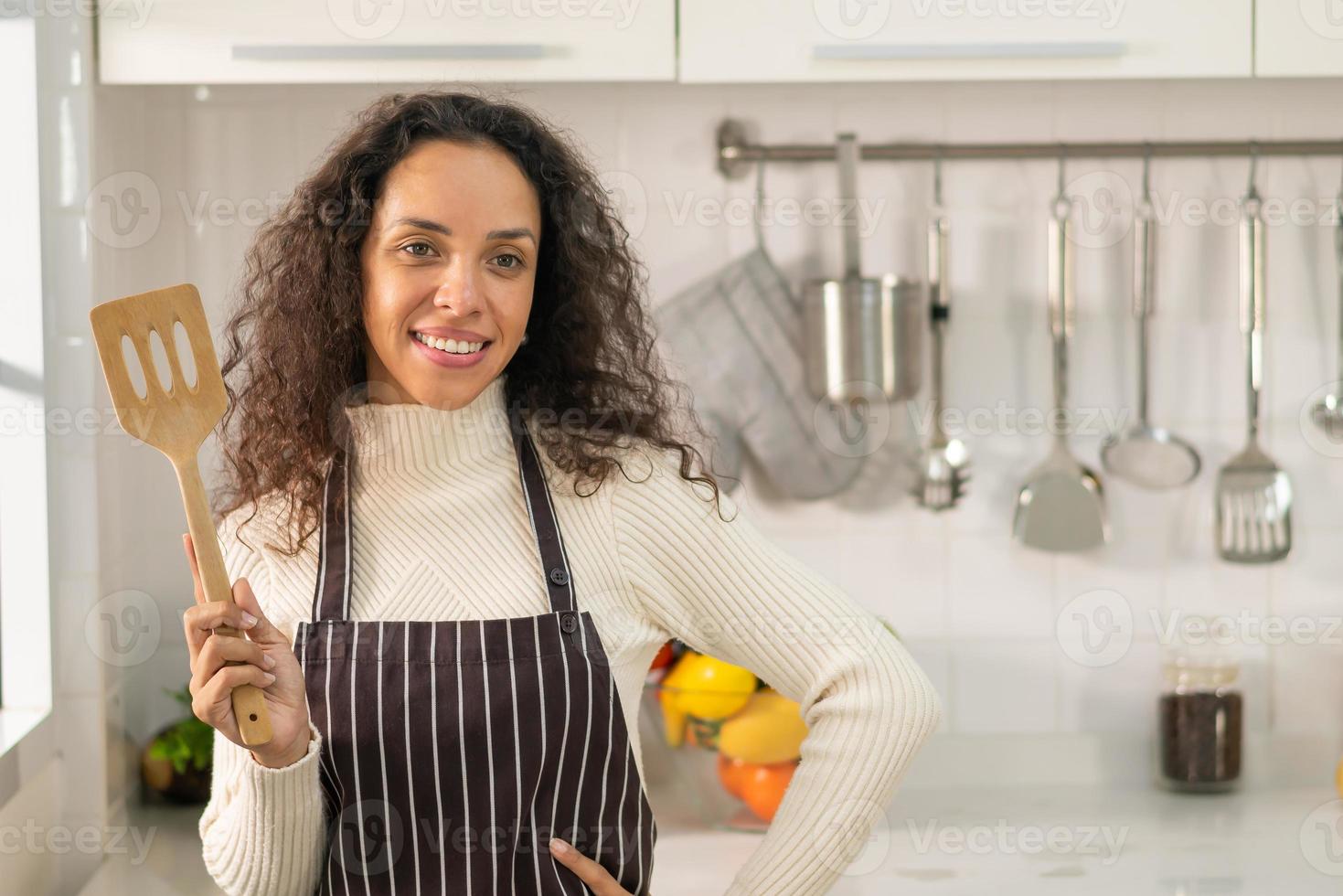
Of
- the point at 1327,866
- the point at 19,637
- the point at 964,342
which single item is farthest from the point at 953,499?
the point at 19,637

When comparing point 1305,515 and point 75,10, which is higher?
point 75,10

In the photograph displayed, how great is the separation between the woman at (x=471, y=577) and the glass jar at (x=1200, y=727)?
749 millimetres

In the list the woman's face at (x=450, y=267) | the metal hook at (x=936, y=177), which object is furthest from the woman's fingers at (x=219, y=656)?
the metal hook at (x=936, y=177)

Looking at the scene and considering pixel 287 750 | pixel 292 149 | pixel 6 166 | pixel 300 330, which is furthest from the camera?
pixel 292 149

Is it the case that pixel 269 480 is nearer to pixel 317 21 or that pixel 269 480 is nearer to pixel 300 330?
pixel 300 330

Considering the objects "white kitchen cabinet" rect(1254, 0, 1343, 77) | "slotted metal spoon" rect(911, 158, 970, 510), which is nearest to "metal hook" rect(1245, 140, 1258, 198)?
"white kitchen cabinet" rect(1254, 0, 1343, 77)

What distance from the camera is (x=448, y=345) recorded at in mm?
898

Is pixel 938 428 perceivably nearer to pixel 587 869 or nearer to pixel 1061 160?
pixel 1061 160

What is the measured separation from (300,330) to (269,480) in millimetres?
110

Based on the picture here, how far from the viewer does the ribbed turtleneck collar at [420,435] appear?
959 mm

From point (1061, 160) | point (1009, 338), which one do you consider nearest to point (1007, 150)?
point (1061, 160)

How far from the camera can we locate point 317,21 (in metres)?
1.33

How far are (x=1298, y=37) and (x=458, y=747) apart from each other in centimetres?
106

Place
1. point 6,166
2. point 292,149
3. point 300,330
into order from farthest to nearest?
point 292,149, point 6,166, point 300,330
